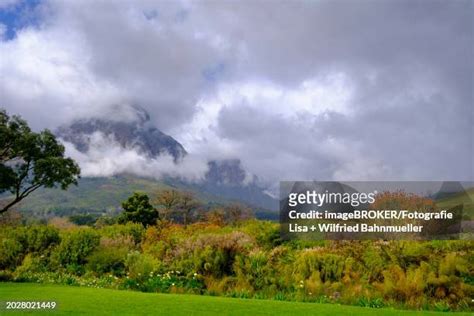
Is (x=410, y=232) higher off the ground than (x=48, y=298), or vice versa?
(x=410, y=232)

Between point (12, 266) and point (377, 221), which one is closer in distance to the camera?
point (12, 266)

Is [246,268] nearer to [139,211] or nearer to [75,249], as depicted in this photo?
[75,249]

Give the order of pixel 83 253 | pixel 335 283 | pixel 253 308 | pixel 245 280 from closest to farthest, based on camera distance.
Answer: pixel 253 308 → pixel 335 283 → pixel 245 280 → pixel 83 253

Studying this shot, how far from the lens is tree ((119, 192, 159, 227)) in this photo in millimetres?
49719

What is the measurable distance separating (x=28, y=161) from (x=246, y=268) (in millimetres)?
18705

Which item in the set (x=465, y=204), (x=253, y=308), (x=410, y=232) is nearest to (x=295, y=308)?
(x=253, y=308)

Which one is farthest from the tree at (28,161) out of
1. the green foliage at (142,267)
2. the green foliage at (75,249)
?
the green foliage at (142,267)

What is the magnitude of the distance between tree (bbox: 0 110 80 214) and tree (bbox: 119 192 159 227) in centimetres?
2039

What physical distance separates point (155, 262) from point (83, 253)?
3358 mm

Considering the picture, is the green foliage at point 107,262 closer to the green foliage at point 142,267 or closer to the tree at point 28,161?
the green foliage at point 142,267

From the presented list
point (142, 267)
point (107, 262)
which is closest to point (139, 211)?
point (107, 262)

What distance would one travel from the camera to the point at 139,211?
49.9 meters

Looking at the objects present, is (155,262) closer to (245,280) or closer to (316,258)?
(245,280)

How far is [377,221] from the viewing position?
22359 millimetres
